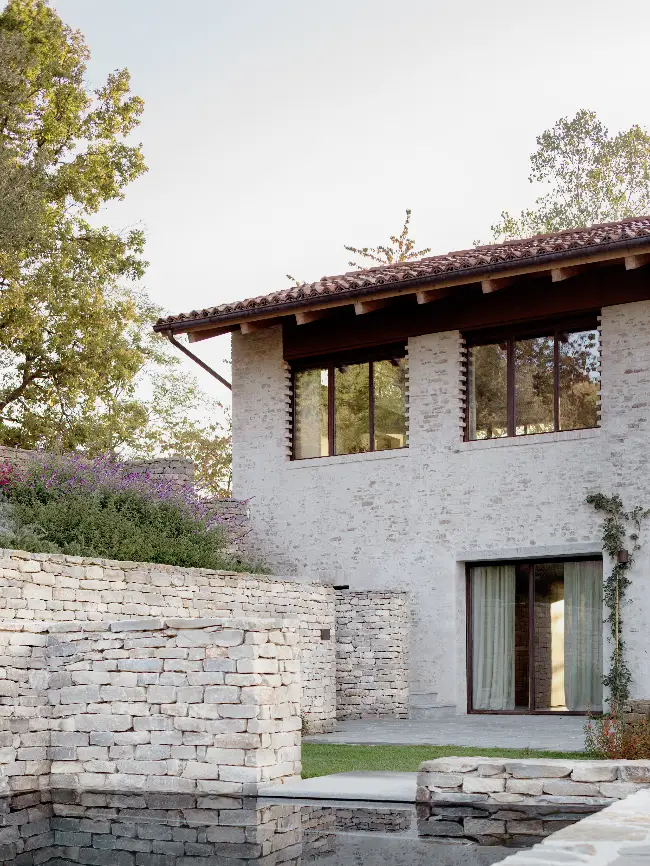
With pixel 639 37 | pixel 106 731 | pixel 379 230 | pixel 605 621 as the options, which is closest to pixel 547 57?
pixel 639 37

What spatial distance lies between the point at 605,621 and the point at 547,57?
15.8 meters

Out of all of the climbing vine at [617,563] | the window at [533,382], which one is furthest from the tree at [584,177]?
the climbing vine at [617,563]

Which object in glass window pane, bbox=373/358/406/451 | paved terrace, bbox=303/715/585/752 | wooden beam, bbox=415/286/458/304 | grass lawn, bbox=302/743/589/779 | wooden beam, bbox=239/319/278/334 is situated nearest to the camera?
grass lawn, bbox=302/743/589/779

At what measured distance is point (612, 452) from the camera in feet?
51.9

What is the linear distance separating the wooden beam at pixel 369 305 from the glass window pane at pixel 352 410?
1.13m

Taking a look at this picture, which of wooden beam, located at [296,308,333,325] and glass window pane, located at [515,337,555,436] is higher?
wooden beam, located at [296,308,333,325]

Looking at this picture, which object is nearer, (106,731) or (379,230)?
(106,731)

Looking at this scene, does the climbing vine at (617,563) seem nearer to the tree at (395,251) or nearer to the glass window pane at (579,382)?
the glass window pane at (579,382)

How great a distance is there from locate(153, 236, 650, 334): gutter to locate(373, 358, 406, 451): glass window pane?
1.47 m

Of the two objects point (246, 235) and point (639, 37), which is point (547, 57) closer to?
point (639, 37)

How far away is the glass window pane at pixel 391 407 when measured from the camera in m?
17.7

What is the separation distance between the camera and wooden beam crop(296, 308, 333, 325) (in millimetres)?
17844

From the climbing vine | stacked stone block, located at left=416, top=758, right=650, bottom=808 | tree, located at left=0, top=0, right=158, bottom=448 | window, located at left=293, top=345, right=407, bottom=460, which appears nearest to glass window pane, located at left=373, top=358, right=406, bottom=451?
window, located at left=293, top=345, right=407, bottom=460

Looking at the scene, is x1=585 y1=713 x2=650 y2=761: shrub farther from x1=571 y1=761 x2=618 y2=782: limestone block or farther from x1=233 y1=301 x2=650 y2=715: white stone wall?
x1=233 y1=301 x2=650 y2=715: white stone wall
